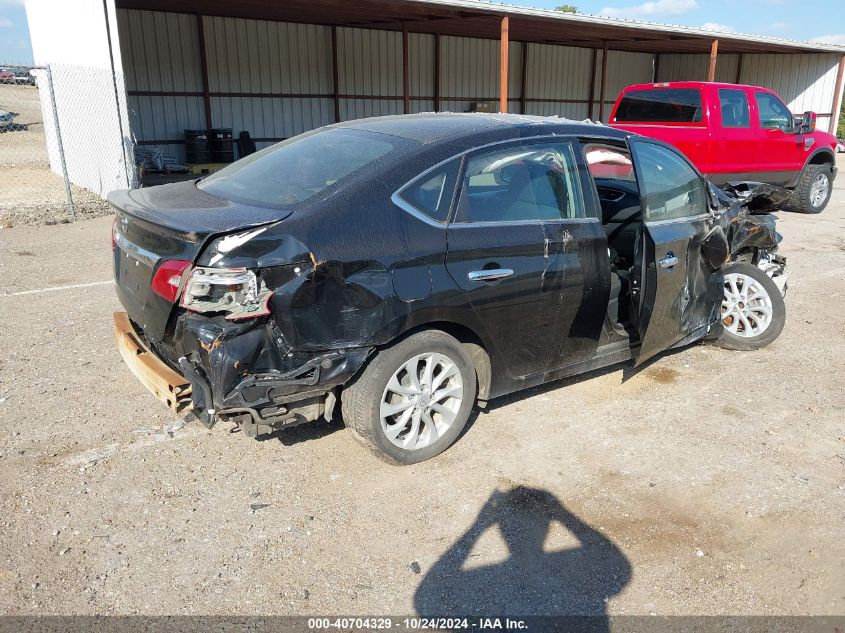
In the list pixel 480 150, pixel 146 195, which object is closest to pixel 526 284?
pixel 480 150

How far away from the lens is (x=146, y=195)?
3.78m

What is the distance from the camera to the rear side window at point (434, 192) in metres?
3.37

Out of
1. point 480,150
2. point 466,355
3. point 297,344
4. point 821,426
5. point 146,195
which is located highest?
point 480,150

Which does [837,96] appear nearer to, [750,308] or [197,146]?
[197,146]

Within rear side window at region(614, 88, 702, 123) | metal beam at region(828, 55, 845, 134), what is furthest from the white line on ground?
metal beam at region(828, 55, 845, 134)

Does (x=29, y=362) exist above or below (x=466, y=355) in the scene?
below

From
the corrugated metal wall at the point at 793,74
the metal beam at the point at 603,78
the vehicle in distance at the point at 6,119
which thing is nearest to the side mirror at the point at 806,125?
the metal beam at the point at 603,78

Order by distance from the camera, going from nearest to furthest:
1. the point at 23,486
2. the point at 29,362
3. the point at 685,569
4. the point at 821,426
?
the point at 685,569 → the point at 23,486 → the point at 821,426 → the point at 29,362

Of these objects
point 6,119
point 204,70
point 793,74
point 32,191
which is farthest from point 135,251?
point 793,74

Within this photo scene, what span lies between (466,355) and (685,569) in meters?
1.43

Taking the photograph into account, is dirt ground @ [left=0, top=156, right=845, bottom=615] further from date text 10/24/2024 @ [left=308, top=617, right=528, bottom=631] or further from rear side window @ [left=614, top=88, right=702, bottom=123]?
rear side window @ [left=614, top=88, right=702, bottom=123]

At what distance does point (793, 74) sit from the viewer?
76.5 ft

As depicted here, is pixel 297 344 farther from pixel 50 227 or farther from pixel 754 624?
pixel 50 227

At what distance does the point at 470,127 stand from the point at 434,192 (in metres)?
0.55
